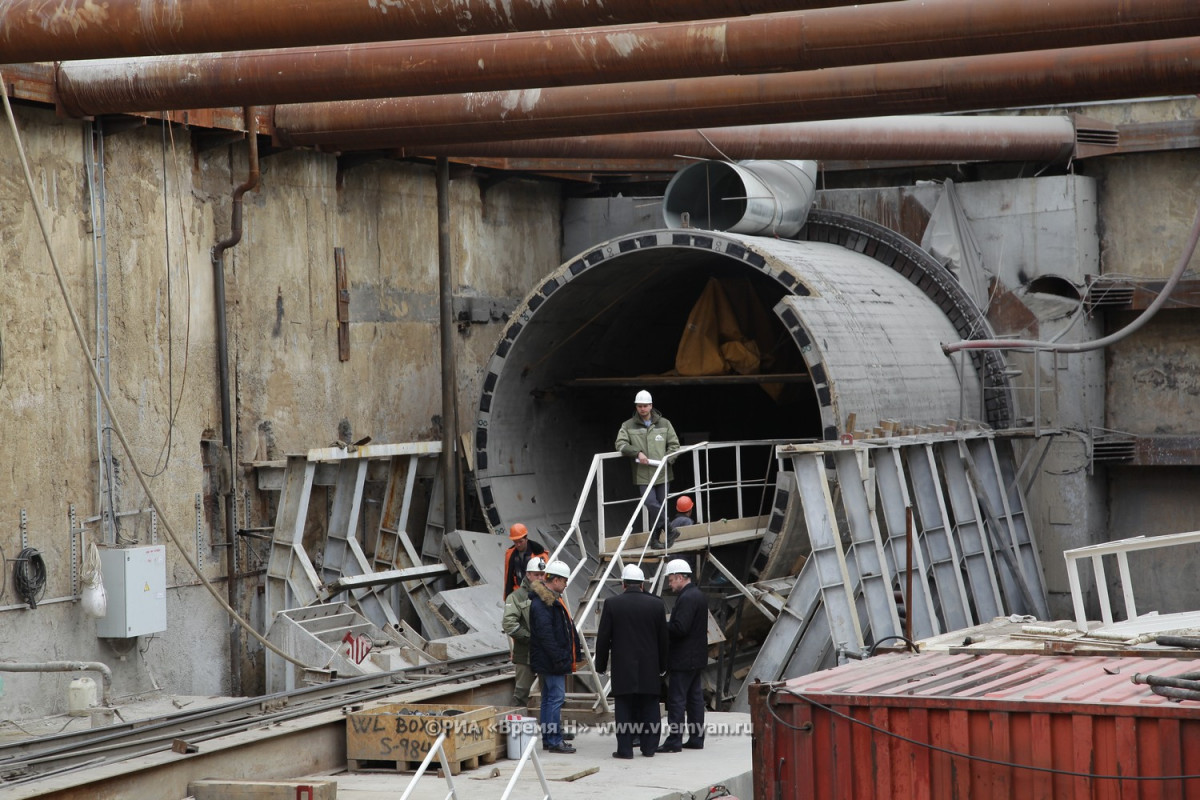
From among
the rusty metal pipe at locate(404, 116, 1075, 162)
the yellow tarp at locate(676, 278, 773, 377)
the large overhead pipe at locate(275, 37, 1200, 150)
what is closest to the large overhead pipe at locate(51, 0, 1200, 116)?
the large overhead pipe at locate(275, 37, 1200, 150)

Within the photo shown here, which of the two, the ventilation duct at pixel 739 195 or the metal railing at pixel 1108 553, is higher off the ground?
the ventilation duct at pixel 739 195

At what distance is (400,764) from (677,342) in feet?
30.2

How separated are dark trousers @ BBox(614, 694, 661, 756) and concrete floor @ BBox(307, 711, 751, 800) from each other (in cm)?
9

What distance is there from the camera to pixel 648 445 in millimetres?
13461

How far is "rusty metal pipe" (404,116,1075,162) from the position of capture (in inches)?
567

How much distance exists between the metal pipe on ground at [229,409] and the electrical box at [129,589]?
1301 mm

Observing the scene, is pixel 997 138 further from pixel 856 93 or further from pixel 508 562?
pixel 508 562

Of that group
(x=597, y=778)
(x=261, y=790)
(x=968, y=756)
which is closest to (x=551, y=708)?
(x=597, y=778)

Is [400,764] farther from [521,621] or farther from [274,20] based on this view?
[274,20]

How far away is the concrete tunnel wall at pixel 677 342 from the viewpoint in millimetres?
13992

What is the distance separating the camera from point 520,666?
448 inches

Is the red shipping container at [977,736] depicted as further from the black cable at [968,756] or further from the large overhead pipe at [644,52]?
the large overhead pipe at [644,52]

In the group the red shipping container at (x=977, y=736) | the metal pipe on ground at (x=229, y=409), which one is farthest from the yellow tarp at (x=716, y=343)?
the red shipping container at (x=977, y=736)

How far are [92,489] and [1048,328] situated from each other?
32.4 ft
